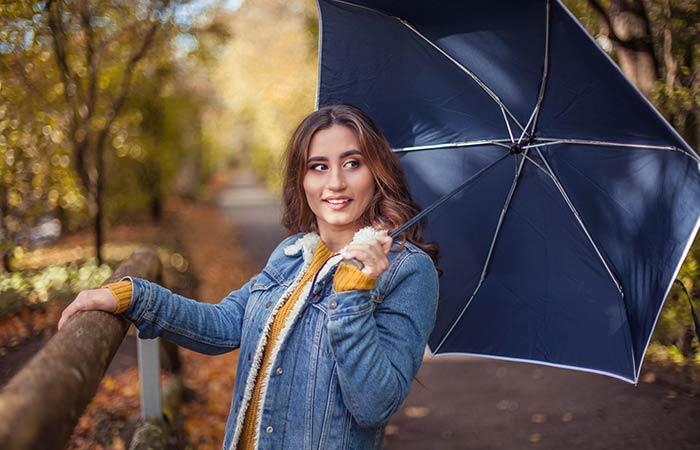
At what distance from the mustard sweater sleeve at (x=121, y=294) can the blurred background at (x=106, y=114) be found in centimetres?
123

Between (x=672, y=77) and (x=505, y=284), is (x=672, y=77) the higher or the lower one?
the higher one

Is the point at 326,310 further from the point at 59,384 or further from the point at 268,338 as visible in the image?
the point at 59,384

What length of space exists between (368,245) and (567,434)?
3108 millimetres

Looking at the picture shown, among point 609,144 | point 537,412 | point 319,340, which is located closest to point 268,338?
point 319,340

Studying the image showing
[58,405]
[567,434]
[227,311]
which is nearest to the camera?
[58,405]

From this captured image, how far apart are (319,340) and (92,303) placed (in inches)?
26.8

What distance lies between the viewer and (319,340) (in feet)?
6.53

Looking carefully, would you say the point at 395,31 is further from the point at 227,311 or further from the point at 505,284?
the point at 227,311

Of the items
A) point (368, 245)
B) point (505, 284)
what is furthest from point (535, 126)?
point (368, 245)

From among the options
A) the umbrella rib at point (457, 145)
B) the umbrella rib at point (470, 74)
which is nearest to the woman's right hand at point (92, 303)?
the umbrella rib at point (457, 145)

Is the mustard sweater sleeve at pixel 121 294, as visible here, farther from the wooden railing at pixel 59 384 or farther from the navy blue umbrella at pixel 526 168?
the navy blue umbrella at pixel 526 168

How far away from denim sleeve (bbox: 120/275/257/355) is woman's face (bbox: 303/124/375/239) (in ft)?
1.40

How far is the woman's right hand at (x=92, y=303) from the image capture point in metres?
1.94

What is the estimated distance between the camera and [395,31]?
284cm
